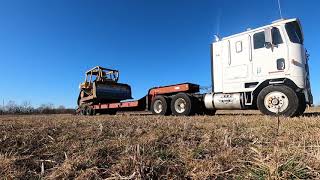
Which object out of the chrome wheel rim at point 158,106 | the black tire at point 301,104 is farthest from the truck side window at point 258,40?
the chrome wheel rim at point 158,106

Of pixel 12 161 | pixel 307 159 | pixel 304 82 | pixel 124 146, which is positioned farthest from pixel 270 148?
pixel 304 82

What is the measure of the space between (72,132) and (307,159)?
11.7ft

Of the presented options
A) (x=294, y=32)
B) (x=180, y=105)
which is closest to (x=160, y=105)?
(x=180, y=105)

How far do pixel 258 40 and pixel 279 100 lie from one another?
220cm

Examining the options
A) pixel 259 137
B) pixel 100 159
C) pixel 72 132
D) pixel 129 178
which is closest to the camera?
pixel 129 178

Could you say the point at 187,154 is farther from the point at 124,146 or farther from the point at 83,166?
the point at 83,166

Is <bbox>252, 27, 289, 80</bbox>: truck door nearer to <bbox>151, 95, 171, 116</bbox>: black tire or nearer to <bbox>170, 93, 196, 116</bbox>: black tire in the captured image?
<bbox>170, 93, 196, 116</bbox>: black tire

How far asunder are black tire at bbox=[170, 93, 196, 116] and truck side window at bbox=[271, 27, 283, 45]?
3716 mm

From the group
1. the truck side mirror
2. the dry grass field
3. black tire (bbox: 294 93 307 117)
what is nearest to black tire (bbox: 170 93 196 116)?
the truck side mirror

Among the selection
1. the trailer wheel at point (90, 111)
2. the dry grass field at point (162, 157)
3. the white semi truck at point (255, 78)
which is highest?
the white semi truck at point (255, 78)

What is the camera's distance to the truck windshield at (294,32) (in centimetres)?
947

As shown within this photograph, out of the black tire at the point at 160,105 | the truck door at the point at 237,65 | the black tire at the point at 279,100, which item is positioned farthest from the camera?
the black tire at the point at 160,105

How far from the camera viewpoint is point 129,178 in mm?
2566

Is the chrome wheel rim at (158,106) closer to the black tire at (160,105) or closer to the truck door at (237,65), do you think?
the black tire at (160,105)
